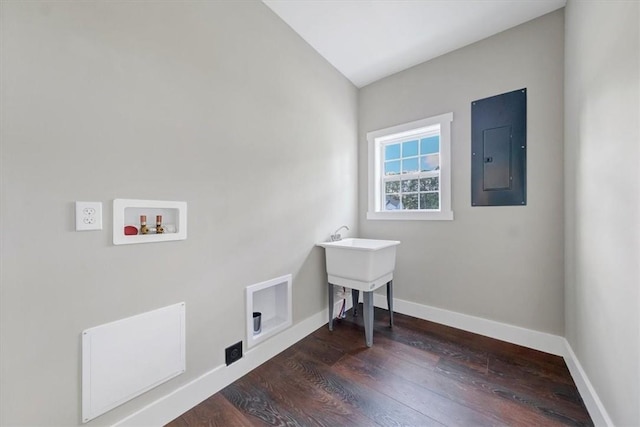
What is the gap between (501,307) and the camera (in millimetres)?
2102

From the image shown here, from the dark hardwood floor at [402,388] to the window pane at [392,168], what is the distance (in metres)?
1.66

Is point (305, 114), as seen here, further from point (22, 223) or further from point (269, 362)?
point (269, 362)

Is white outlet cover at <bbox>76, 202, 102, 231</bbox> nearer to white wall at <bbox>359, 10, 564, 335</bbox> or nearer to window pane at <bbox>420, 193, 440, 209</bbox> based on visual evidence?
white wall at <bbox>359, 10, 564, 335</bbox>

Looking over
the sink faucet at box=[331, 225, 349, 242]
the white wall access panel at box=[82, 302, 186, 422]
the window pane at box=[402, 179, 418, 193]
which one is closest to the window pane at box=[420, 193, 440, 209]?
the window pane at box=[402, 179, 418, 193]

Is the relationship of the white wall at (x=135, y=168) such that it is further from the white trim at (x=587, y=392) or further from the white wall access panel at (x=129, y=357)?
the white trim at (x=587, y=392)

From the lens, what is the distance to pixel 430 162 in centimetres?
254

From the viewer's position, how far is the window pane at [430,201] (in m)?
2.49

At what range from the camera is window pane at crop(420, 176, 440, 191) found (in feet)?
8.20

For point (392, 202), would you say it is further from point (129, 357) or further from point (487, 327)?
point (129, 357)

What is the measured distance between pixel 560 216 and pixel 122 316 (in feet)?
9.26

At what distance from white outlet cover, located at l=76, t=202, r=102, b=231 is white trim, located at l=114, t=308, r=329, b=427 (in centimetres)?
91

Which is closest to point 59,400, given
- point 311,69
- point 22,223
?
point 22,223

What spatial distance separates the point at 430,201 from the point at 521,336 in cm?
132

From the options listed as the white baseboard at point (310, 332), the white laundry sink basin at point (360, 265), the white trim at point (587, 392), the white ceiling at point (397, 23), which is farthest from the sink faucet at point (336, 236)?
the white trim at point (587, 392)
